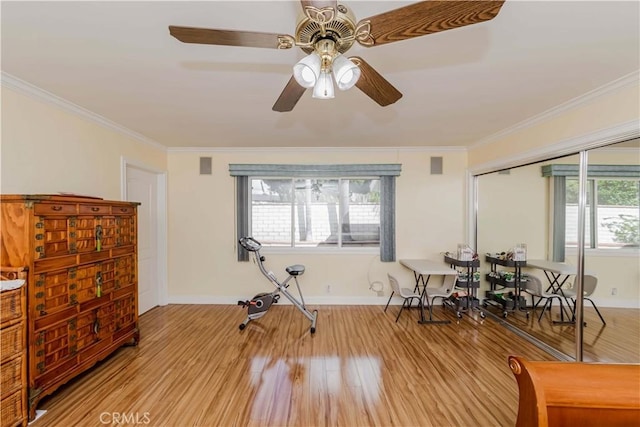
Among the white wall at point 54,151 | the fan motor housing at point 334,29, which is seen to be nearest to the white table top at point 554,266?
the fan motor housing at point 334,29

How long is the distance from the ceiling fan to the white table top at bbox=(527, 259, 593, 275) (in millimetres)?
2676

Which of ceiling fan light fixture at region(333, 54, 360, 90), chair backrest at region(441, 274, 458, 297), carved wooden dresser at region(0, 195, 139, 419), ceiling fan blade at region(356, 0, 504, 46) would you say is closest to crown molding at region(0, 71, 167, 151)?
carved wooden dresser at region(0, 195, 139, 419)

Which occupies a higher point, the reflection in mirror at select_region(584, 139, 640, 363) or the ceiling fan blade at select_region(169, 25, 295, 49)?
the ceiling fan blade at select_region(169, 25, 295, 49)

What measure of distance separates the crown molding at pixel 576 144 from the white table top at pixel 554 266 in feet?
3.63

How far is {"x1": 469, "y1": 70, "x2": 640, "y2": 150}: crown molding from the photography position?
1.87 meters

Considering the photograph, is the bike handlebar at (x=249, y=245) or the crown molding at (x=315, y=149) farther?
the crown molding at (x=315, y=149)

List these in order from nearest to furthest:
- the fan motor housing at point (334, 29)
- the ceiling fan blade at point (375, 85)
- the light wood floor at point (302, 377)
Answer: the fan motor housing at point (334, 29)
the ceiling fan blade at point (375, 85)
the light wood floor at point (302, 377)

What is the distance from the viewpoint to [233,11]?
128cm

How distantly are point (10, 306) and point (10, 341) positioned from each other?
0.72 feet

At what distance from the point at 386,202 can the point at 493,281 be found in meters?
1.86

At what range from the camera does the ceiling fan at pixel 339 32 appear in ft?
2.99

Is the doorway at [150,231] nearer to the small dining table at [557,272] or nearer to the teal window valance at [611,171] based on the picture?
the teal window valance at [611,171]

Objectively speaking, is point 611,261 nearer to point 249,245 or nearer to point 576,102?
point 576,102

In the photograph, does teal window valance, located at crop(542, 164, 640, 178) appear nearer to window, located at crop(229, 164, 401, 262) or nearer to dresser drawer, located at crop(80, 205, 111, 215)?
window, located at crop(229, 164, 401, 262)
